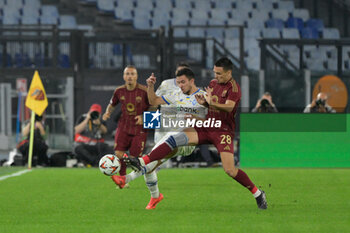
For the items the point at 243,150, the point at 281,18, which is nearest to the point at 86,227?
the point at 243,150

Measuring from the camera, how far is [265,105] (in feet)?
59.9

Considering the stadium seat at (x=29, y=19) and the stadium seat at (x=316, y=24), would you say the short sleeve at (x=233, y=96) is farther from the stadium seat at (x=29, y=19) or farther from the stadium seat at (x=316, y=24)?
the stadium seat at (x=316, y=24)

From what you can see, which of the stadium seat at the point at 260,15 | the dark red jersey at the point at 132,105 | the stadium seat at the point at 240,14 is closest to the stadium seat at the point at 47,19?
the stadium seat at the point at 240,14

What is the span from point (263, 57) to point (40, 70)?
530 centimetres

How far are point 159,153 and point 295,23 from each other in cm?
1892

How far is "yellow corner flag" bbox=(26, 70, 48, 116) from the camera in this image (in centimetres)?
1769

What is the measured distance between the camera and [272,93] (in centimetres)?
1842

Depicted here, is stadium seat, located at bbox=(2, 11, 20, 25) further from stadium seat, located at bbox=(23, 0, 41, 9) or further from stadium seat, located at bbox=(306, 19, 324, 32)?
stadium seat, located at bbox=(306, 19, 324, 32)

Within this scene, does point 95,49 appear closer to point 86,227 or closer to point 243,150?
point 243,150

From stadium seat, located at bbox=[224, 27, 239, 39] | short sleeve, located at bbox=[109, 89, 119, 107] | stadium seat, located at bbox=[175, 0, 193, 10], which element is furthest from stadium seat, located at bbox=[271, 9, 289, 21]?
short sleeve, located at bbox=[109, 89, 119, 107]

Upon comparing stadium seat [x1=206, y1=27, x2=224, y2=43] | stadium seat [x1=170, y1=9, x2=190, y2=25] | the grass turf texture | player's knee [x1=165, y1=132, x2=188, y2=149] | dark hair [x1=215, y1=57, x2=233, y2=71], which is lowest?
the grass turf texture

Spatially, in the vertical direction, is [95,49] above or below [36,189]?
above

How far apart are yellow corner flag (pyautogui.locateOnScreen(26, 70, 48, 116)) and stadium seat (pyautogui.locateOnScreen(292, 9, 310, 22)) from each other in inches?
472

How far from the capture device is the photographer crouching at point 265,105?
59.5 ft
